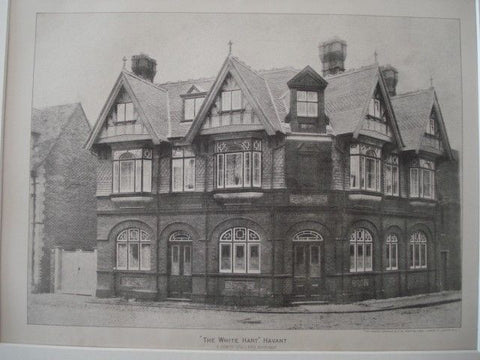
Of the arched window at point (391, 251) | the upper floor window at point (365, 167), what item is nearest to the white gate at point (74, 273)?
the upper floor window at point (365, 167)

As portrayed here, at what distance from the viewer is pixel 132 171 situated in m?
6.59

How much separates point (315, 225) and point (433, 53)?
2493 millimetres

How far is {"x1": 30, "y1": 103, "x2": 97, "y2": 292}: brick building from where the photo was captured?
5.86m

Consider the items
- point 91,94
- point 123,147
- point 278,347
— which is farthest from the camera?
point 123,147

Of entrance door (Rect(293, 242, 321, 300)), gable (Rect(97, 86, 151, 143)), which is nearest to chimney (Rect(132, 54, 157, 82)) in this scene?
gable (Rect(97, 86, 151, 143))

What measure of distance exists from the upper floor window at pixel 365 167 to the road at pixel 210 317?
5.03 feet

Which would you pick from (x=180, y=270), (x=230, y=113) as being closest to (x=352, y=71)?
(x=230, y=113)

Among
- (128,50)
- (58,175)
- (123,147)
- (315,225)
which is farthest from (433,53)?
(58,175)

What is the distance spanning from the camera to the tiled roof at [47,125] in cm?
589

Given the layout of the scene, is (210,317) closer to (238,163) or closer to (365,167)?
(238,163)

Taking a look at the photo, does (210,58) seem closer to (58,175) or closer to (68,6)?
(68,6)

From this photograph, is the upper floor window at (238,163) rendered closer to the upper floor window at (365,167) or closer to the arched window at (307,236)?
the arched window at (307,236)

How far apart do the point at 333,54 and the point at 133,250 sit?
3450 mm

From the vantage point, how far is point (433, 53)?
598 cm
